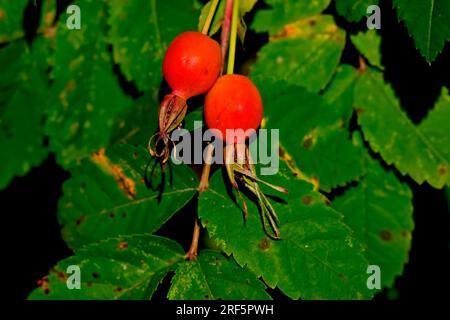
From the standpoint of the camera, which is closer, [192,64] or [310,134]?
[192,64]

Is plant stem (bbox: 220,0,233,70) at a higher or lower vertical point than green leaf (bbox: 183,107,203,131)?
higher

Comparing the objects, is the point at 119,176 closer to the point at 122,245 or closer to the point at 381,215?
the point at 122,245

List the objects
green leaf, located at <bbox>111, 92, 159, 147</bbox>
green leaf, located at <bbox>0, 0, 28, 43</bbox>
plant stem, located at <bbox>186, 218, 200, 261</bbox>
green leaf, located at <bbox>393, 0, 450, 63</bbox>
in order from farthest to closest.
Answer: green leaf, located at <bbox>0, 0, 28, 43</bbox>, green leaf, located at <bbox>111, 92, 159, 147</bbox>, plant stem, located at <bbox>186, 218, 200, 261</bbox>, green leaf, located at <bbox>393, 0, 450, 63</bbox>

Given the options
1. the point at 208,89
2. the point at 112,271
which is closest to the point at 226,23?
the point at 208,89

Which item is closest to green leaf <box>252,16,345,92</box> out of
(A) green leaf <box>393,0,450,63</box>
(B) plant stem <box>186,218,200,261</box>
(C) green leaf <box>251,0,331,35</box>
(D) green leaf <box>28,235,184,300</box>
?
(C) green leaf <box>251,0,331,35</box>

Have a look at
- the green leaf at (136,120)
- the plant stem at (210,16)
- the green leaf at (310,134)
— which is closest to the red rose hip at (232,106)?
the plant stem at (210,16)

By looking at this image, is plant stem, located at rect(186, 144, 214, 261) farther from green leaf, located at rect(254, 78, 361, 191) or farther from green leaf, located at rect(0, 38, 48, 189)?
green leaf, located at rect(0, 38, 48, 189)

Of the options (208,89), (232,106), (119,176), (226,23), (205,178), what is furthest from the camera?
(119,176)
